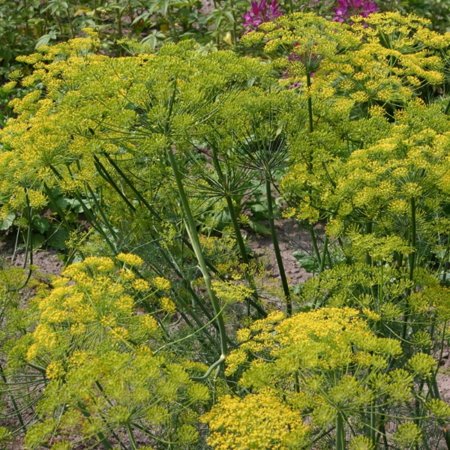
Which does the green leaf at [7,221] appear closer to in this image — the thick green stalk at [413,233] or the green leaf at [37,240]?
the green leaf at [37,240]

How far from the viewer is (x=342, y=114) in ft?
11.2

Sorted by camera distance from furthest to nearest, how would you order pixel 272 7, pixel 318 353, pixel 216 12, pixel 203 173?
pixel 216 12, pixel 272 7, pixel 203 173, pixel 318 353

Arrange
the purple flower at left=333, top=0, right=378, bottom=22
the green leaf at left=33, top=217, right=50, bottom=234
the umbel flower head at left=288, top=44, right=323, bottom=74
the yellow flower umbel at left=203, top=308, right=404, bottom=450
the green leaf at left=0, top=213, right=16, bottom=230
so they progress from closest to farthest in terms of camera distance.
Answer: the yellow flower umbel at left=203, top=308, right=404, bottom=450
the umbel flower head at left=288, top=44, right=323, bottom=74
the green leaf at left=0, top=213, right=16, bottom=230
the green leaf at left=33, top=217, right=50, bottom=234
the purple flower at left=333, top=0, right=378, bottom=22

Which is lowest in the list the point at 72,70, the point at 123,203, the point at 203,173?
the point at 123,203

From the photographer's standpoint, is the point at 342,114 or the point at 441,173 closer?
the point at 441,173

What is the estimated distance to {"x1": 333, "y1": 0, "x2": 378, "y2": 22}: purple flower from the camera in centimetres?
661

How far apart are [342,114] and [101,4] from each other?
271 inches

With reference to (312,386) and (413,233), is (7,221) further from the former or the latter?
(312,386)

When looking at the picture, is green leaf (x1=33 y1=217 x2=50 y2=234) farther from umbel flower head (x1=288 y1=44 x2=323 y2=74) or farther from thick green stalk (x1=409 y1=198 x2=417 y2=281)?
thick green stalk (x1=409 y1=198 x2=417 y2=281)

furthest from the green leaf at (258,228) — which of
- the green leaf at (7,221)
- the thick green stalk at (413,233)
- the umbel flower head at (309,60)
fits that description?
the thick green stalk at (413,233)

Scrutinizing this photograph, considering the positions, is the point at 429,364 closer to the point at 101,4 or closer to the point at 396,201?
the point at 396,201

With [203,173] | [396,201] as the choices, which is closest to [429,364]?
[396,201]

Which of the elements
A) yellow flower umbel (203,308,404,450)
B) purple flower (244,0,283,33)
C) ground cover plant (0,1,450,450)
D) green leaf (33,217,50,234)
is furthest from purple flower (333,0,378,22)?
yellow flower umbel (203,308,404,450)

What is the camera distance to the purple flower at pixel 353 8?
6613 mm
